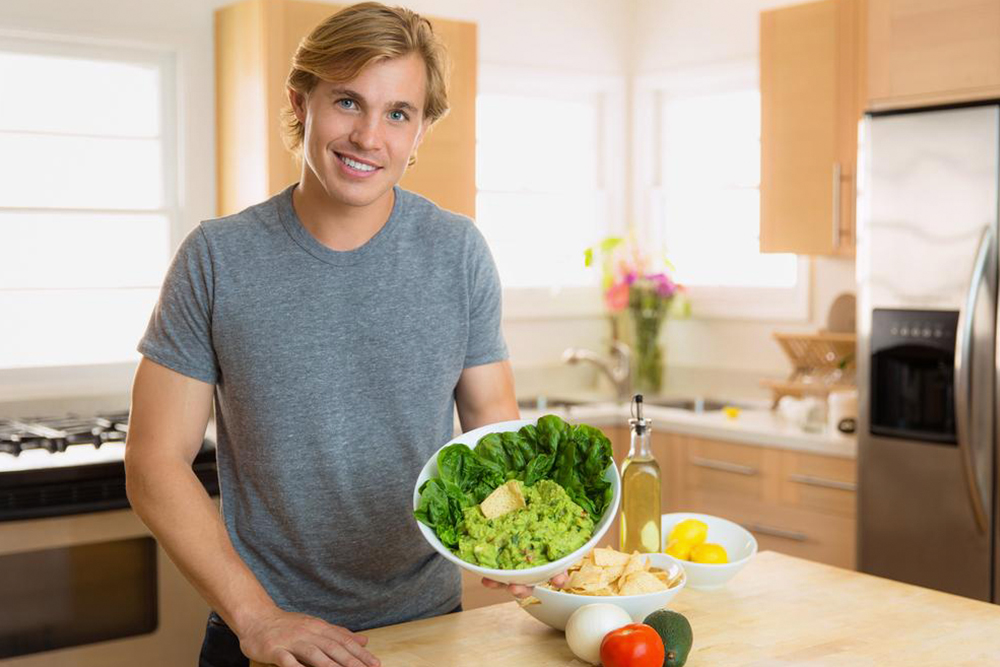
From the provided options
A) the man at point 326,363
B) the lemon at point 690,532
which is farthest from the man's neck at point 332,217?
the lemon at point 690,532

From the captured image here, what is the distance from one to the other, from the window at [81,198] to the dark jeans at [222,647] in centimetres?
206

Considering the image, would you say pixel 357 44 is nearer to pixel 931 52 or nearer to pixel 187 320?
pixel 187 320

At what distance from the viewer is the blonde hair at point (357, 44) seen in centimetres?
172

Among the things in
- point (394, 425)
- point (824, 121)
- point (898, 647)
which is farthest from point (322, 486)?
point (824, 121)

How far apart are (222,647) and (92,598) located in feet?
4.05

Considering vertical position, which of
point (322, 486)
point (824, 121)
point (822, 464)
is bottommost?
point (822, 464)

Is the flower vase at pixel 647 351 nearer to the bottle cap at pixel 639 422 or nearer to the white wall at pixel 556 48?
the white wall at pixel 556 48

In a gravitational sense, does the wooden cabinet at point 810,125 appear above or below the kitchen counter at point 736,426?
above

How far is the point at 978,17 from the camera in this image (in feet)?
10.5

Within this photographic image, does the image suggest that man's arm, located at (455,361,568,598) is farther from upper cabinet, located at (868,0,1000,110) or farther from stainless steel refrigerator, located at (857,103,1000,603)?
upper cabinet, located at (868,0,1000,110)

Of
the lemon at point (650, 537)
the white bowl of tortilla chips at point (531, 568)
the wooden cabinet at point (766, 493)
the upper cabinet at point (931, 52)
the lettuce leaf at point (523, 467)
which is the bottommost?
the wooden cabinet at point (766, 493)

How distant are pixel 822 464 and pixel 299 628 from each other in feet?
7.83

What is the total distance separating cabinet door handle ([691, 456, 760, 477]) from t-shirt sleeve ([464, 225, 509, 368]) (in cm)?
206

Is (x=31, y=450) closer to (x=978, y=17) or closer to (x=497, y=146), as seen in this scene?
(x=497, y=146)
